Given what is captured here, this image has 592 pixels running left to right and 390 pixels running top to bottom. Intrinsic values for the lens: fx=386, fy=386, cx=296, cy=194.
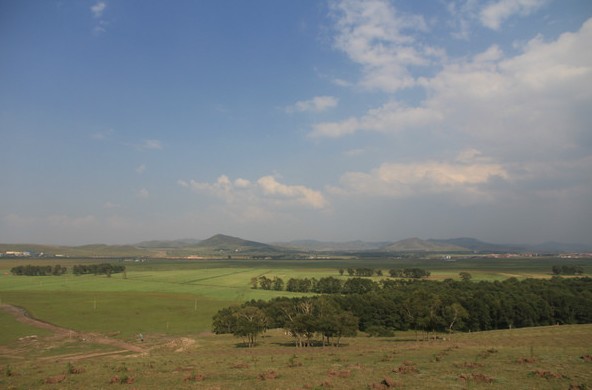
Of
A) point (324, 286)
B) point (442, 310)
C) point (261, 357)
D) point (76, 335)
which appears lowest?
point (324, 286)

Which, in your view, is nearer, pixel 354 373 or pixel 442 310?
pixel 354 373

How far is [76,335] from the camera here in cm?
8275

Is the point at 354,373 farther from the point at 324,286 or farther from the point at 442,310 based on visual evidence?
the point at 324,286

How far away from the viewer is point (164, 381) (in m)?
31.1

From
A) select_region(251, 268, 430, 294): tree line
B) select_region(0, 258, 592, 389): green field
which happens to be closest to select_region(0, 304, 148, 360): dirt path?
select_region(0, 258, 592, 389): green field

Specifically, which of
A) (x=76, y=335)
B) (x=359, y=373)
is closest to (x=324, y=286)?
(x=76, y=335)

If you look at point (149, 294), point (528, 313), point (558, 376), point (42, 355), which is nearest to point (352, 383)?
point (558, 376)

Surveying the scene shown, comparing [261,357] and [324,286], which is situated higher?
[261,357]

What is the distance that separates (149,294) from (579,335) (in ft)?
425

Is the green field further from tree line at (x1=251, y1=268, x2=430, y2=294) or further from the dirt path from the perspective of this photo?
tree line at (x1=251, y1=268, x2=430, y2=294)

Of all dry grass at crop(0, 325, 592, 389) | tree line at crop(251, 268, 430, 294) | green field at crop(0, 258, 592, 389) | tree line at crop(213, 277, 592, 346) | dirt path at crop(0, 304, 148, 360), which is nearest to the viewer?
dry grass at crop(0, 325, 592, 389)

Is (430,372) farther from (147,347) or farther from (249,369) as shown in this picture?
(147,347)

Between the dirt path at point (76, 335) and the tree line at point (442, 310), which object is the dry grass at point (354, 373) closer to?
the dirt path at point (76, 335)

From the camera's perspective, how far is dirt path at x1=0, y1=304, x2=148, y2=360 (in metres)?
67.0
